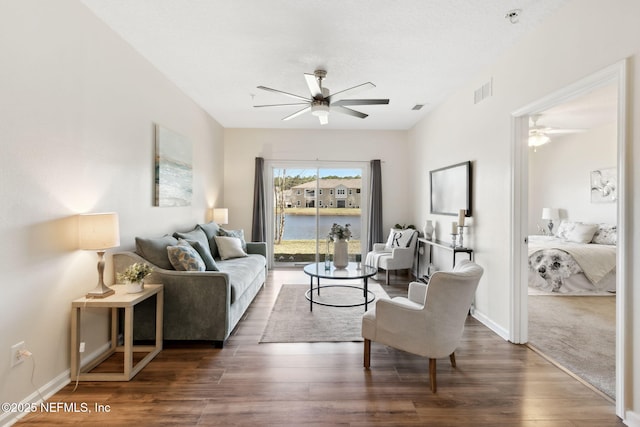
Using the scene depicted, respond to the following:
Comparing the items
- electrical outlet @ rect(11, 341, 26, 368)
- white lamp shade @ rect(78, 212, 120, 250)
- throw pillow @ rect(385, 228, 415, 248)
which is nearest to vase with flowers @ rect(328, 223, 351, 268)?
throw pillow @ rect(385, 228, 415, 248)

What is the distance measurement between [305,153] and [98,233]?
4.42m

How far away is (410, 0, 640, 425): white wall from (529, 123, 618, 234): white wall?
11.7ft

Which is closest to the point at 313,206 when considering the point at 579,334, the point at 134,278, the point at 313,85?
the point at 313,85

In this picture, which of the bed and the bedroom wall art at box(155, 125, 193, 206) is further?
the bed

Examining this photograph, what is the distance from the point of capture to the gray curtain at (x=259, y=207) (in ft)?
19.6

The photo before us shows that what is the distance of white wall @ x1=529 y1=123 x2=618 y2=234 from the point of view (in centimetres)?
562

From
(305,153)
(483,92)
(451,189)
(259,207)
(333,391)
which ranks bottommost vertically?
(333,391)

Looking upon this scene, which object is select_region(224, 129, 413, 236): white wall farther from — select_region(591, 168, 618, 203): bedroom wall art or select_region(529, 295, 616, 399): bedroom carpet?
select_region(591, 168, 618, 203): bedroom wall art

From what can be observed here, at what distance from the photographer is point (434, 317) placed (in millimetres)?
2156

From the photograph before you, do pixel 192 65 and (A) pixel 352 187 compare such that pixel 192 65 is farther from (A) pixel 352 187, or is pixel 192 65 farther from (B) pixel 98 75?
(A) pixel 352 187

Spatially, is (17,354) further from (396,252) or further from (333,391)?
(396,252)

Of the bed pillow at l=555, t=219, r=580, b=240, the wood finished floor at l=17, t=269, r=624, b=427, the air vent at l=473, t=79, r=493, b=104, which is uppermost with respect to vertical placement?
the air vent at l=473, t=79, r=493, b=104

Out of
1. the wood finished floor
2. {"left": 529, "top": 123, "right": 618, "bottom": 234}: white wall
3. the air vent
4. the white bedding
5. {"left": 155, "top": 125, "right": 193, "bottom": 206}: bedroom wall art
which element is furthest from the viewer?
{"left": 529, "top": 123, "right": 618, "bottom": 234}: white wall

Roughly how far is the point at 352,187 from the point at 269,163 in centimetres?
182
